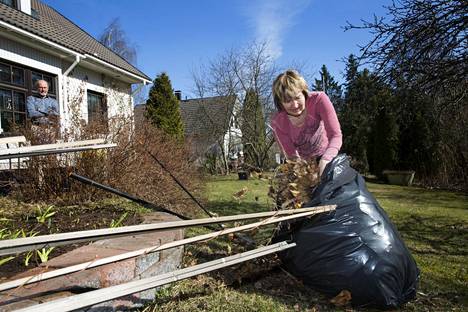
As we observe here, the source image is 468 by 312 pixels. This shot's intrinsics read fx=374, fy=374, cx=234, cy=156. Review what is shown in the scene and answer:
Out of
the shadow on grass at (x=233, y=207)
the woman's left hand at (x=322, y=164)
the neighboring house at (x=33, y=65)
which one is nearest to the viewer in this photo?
the woman's left hand at (x=322, y=164)

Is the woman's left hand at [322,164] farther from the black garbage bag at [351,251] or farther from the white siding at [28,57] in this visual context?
the white siding at [28,57]

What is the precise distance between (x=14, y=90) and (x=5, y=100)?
30cm

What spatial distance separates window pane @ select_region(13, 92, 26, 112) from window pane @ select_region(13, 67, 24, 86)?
223mm

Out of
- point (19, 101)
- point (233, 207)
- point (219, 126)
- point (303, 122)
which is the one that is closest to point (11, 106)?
point (19, 101)

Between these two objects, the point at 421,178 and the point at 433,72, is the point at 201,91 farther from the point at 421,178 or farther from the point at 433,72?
the point at 433,72

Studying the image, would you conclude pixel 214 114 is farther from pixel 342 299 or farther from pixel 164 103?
pixel 342 299

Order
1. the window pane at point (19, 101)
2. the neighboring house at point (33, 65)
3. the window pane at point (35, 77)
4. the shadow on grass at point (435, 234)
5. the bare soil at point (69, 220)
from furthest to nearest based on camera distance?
the window pane at point (35, 77) < the window pane at point (19, 101) < the neighboring house at point (33, 65) < the shadow on grass at point (435, 234) < the bare soil at point (69, 220)

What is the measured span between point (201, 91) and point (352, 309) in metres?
18.6

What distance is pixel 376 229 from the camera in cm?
219

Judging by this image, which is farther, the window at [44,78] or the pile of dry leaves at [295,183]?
the window at [44,78]

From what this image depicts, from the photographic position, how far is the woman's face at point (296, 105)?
7.97 ft

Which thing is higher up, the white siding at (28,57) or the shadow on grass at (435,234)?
the white siding at (28,57)

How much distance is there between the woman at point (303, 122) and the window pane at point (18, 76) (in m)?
6.50

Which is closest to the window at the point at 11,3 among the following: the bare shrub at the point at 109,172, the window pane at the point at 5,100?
the window pane at the point at 5,100
